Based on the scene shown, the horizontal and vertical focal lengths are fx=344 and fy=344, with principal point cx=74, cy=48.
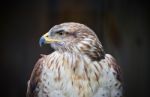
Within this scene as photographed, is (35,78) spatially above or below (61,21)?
below

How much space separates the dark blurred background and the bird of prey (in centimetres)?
3

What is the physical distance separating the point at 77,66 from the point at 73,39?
0.06 m

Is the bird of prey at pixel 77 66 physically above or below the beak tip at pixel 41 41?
below

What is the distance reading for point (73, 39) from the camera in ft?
2.28

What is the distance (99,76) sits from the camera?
0.71 m

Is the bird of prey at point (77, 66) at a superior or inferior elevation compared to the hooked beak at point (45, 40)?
inferior

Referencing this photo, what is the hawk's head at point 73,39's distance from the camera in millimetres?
688

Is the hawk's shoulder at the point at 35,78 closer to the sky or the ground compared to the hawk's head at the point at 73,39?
closer to the ground

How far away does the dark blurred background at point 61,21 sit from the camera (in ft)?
2.42

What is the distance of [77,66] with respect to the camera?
0.71 metres

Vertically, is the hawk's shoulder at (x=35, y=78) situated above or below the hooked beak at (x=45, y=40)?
below

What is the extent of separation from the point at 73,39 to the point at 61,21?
7cm
